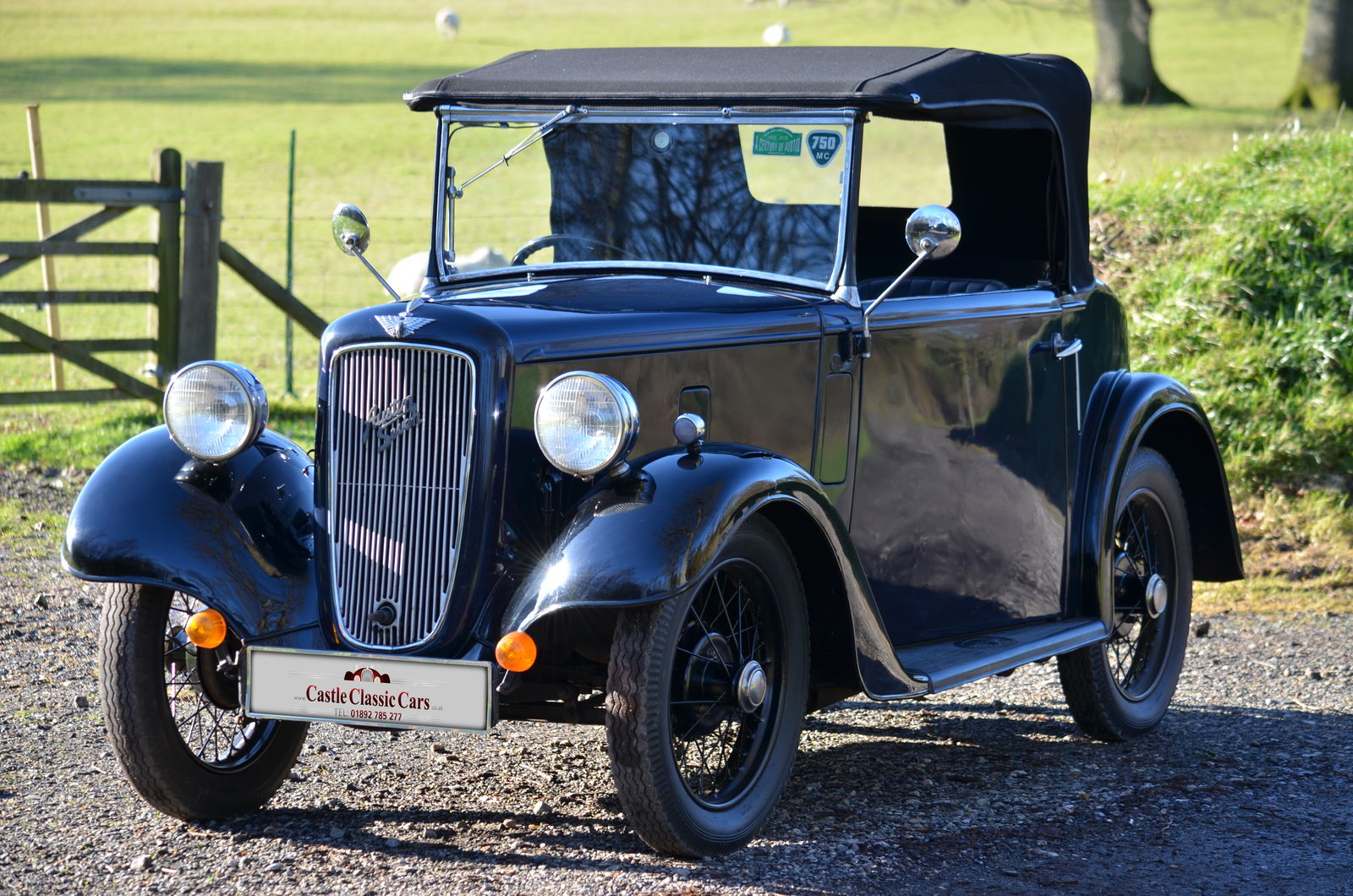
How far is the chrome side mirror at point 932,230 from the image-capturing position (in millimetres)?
4121

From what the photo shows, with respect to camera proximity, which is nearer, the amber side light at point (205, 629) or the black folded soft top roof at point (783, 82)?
the amber side light at point (205, 629)

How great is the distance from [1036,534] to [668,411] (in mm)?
1628

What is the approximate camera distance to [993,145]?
5312 mm

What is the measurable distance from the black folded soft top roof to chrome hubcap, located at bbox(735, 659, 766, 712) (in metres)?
1.57

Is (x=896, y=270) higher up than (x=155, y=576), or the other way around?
(x=896, y=270)

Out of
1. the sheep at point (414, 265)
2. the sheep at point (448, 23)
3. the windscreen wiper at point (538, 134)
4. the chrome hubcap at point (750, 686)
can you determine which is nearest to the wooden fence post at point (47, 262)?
the sheep at point (414, 265)

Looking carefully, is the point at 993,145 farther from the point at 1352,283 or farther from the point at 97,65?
the point at 97,65

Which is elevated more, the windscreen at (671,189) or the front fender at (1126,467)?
the windscreen at (671,189)

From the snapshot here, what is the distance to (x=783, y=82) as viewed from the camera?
4371mm

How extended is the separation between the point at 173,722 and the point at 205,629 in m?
0.32

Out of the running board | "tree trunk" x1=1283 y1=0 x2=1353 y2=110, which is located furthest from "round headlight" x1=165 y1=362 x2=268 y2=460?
"tree trunk" x1=1283 y1=0 x2=1353 y2=110

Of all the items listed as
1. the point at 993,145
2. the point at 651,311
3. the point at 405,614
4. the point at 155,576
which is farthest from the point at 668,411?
the point at 993,145

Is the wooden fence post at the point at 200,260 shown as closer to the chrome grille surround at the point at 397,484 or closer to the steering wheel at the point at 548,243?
the steering wheel at the point at 548,243

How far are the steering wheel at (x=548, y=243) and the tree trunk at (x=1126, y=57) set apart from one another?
22.5 m
